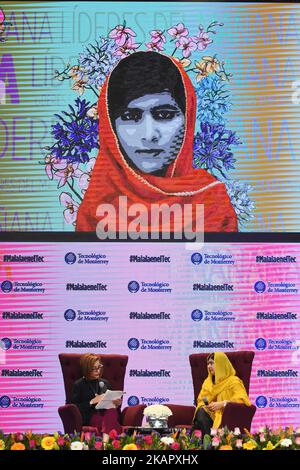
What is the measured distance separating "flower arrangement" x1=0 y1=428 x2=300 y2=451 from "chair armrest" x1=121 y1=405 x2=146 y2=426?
14 cm

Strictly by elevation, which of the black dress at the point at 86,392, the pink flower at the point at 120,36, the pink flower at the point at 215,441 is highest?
the pink flower at the point at 120,36

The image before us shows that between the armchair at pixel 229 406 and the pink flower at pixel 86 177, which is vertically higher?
the pink flower at pixel 86 177

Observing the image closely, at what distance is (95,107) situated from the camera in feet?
26.2

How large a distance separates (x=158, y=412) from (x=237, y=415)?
1.88ft

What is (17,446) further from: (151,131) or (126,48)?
(126,48)

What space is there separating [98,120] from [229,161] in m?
1.02

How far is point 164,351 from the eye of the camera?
787 cm

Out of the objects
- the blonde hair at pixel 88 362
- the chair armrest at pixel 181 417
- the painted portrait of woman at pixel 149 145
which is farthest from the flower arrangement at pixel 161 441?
the painted portrait of woman at pixel 149 145

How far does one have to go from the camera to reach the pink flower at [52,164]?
7.97m

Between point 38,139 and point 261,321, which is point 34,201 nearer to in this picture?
point 38,139

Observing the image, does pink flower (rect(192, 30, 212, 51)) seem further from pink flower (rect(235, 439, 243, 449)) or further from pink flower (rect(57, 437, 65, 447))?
pink flower (rect(57, 437, 65, 447))

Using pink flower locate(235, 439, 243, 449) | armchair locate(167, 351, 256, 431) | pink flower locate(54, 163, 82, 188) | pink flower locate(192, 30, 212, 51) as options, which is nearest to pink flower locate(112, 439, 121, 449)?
armchair locate(167, 351, 256, 431)

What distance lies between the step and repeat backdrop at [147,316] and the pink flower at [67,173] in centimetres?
48

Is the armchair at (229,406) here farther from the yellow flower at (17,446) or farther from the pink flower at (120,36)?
the pink flower at (120,36)
